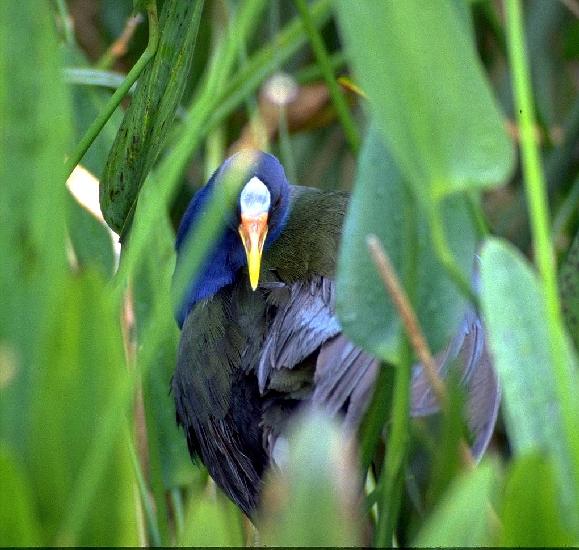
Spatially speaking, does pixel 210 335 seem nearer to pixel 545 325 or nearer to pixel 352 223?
pixel 352 223

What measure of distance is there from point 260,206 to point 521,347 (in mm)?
774

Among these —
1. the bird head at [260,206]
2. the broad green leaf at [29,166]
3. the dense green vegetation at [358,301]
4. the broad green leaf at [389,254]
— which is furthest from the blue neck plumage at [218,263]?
the broad green leaf at [29,166]

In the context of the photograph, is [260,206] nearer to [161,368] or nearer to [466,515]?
[161,368]

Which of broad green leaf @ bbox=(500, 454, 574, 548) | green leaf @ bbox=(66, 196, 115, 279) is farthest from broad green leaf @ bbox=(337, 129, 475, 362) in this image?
green leaf @ bbox=(66, 196, 115, 279)

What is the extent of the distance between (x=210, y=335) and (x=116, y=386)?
28.1 inches

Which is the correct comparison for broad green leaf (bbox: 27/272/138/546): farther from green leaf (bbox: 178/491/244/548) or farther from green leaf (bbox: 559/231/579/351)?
green leaf (bbox: 559/231/579/351)

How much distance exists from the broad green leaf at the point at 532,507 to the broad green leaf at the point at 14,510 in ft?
0.69

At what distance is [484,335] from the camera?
115 cm

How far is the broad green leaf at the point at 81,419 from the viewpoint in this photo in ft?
1.70

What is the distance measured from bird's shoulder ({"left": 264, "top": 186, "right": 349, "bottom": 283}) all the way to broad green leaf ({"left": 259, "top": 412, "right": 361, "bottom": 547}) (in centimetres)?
71

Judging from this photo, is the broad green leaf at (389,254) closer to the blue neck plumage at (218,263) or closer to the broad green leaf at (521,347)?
the broad green leaf at (521,347)

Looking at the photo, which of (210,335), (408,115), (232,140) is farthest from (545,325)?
(232,140)

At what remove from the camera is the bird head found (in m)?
1.28

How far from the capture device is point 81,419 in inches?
20.8
